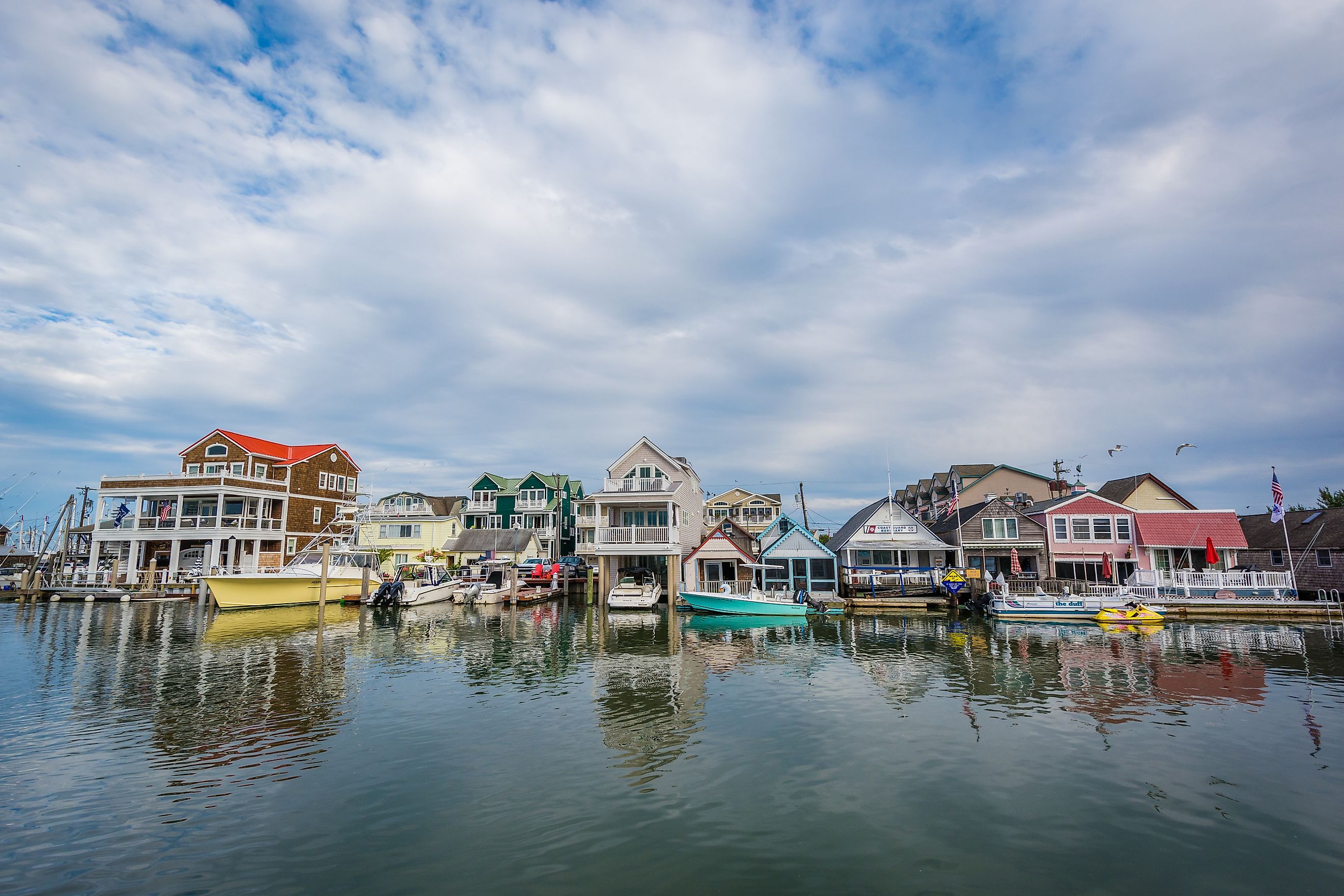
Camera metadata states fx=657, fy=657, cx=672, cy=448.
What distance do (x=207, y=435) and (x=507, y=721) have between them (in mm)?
58977

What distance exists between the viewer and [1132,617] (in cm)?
3453

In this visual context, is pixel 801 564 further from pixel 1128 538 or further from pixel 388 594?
pixel 388 594

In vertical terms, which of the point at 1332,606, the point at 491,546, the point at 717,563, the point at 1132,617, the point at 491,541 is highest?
the point at 491,541

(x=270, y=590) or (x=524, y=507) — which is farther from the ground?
(x=524, y=507)

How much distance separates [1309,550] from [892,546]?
25.5 meters

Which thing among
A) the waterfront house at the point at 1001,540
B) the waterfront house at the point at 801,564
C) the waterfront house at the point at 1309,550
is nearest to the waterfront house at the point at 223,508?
the waterfront house at the point at 801,564

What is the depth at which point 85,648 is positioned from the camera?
25.3 m

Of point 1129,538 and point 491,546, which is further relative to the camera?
point 491,546

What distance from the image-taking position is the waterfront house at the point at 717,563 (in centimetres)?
4303

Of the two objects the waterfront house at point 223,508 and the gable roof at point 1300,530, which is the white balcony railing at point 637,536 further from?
the gable roof at point 1300,530

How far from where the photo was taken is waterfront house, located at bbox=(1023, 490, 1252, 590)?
42.6 m

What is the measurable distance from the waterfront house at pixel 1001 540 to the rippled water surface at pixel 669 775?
20.3 metres

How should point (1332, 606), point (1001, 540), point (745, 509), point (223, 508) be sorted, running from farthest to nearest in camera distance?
point (745, 509), point (223, 508), point (1001, 540), point (1332, 606)

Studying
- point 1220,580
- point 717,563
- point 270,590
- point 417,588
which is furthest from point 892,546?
point 270,590
